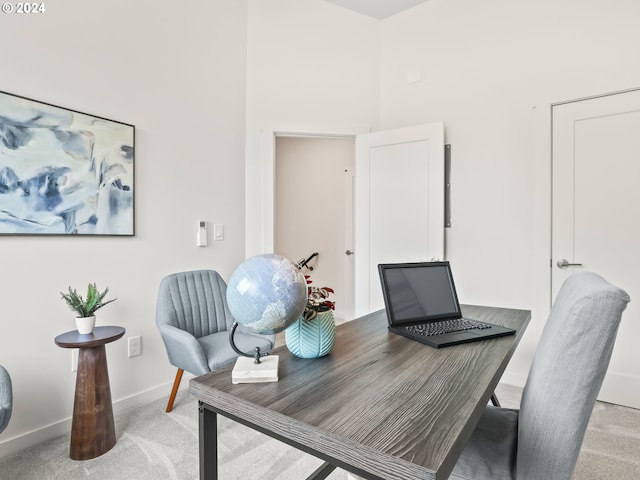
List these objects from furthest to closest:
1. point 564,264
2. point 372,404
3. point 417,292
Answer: point 564,264, point 417,292, point 372,404

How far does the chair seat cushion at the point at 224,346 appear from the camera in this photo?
6.56ft

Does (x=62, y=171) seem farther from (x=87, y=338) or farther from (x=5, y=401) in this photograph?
(x=5, y=401)

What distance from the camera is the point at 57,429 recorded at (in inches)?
80.2

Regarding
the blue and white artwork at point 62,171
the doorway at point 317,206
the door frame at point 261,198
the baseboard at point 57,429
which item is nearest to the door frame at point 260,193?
the door frame at point 261,198

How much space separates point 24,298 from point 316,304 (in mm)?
1764

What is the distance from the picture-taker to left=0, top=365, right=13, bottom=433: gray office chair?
137cm

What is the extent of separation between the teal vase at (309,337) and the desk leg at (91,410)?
142 cm

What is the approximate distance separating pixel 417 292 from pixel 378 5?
2948mm

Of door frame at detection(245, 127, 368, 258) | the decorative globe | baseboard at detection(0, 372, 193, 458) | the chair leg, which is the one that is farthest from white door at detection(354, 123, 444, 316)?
the decorative globe

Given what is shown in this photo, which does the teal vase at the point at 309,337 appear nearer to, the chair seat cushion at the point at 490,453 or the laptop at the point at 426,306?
the laptop at the point at 426,306

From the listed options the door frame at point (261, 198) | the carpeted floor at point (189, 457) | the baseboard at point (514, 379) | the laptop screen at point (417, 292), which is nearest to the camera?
the laptop screen at point (417, 292)

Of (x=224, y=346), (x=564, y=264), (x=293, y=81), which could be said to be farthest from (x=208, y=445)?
(x=293, y=81)

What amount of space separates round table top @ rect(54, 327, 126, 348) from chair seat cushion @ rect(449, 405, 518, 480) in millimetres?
1733

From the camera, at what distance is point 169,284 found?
234 centimetres
